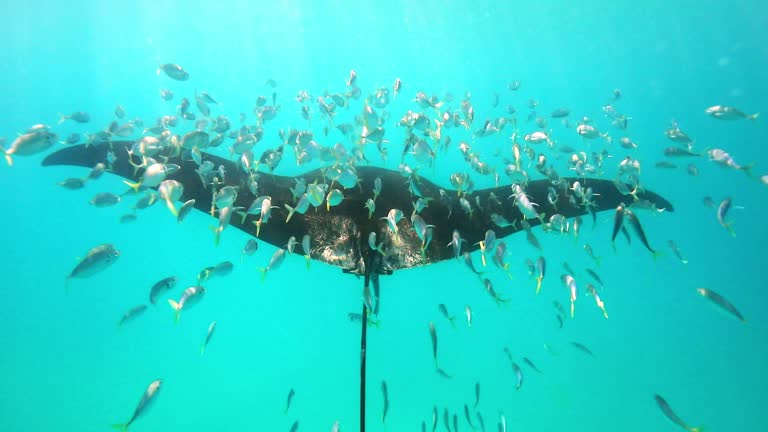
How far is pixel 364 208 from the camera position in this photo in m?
4.94

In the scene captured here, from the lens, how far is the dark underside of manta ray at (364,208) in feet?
16.0

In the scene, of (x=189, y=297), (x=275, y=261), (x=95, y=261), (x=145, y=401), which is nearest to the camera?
(x=145, y=401)

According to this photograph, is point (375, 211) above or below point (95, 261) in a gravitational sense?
above

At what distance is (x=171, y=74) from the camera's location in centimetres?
710

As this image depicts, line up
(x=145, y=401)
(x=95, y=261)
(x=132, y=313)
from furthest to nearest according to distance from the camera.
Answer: (x=132, y=313)
(x=95, y=261)
(x=145, y=401)

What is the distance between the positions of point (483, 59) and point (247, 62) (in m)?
22.3

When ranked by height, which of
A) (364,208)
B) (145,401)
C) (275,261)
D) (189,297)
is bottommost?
(145,401)

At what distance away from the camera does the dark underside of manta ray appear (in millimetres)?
4867

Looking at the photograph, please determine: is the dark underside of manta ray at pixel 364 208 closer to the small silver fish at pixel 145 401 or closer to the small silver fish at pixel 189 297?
the small silver fish at pixel 189 297

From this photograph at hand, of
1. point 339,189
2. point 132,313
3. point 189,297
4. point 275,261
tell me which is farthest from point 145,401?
point 339,189

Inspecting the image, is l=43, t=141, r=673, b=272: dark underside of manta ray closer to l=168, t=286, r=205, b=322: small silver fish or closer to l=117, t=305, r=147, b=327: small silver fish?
l=168, t=286, r=205, b=322: small silver fish

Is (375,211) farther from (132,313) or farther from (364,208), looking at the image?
(132,313)

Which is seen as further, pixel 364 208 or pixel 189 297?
pixel 364 208

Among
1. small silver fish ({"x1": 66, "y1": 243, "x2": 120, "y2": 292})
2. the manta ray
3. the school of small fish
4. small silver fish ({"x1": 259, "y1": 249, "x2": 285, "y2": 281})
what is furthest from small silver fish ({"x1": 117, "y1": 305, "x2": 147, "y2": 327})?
small silver fish ({"x1": 259, "y1": 249, "x2": 285, "y2": 281})
